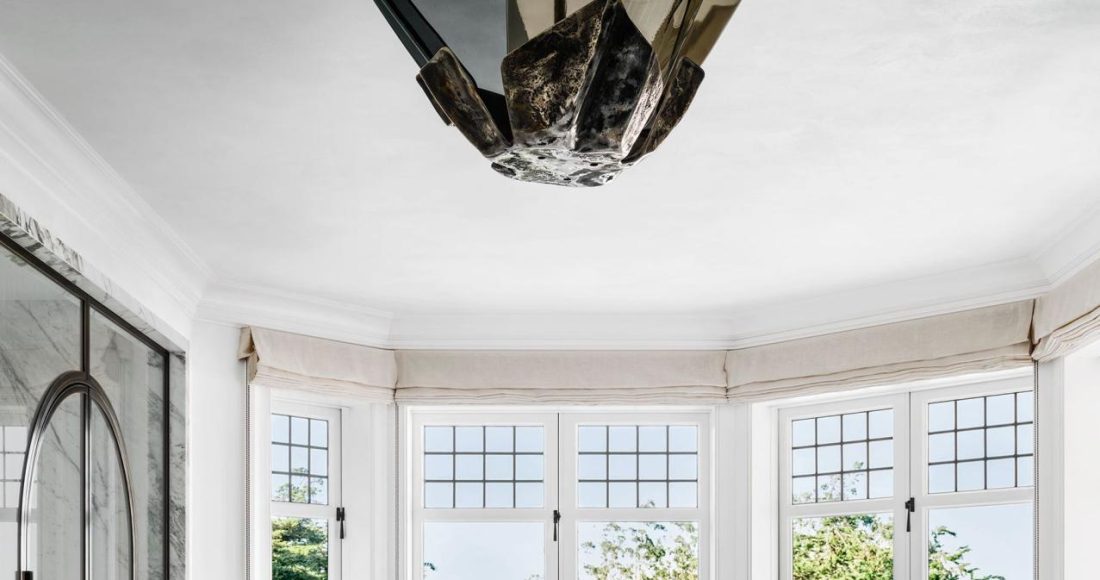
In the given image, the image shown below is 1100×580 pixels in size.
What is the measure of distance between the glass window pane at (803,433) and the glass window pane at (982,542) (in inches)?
30.4

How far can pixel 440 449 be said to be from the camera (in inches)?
250

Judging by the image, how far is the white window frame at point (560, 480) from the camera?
244 inches

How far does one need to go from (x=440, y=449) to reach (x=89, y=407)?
2552mm

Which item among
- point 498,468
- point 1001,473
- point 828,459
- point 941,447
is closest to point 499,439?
point 498,468

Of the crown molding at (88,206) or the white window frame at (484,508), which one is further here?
the white window frame at (484,508)

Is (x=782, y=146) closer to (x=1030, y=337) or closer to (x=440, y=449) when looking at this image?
(x=1030, y=337)

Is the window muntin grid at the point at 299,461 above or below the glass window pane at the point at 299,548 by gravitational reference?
above

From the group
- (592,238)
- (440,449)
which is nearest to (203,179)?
(592,238)

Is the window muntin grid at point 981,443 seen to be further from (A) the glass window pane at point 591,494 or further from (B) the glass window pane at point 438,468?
(B) the glass window pane at point 438,468

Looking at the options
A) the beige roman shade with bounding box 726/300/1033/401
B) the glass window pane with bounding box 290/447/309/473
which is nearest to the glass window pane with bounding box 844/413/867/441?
the beige roman shade with bounding box 726/300/1033/401

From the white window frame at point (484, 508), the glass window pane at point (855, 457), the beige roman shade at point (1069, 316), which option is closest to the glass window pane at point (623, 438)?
the white window frame at point (484, 508)

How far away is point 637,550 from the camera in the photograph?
20.6 feet

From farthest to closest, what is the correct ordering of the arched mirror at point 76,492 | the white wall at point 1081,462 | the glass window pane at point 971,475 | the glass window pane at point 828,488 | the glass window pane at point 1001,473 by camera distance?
the glass window pane at point 828,488
the glass window pane at point 971,475
the glass window pane at point 1001,473
the white wall at point 1081,462
the arched mirror at point 76,492

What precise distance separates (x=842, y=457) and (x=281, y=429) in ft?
9.04
